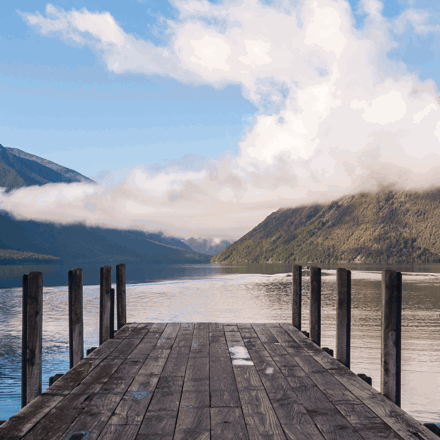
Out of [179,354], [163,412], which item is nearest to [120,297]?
[179,354]

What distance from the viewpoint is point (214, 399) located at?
20.6ft

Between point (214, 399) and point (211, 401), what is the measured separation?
102mm

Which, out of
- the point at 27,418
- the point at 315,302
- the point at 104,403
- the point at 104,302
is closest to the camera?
the point at 27,418

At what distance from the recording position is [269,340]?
1073cm

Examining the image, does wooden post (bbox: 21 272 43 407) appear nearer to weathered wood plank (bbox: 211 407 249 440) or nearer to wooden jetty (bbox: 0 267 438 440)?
wooden jetty (bbox: 0 267 438 440)

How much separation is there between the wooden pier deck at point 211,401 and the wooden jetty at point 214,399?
13 millimetres

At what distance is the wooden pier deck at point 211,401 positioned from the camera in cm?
517

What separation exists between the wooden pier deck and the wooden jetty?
13 millimetres

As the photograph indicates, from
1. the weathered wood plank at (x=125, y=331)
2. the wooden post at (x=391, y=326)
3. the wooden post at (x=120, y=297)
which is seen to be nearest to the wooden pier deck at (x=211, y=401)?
the wooden post at (x=391, y=326)

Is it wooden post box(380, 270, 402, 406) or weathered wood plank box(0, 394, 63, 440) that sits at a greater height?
wooden post box(380, 270, 402, 406)

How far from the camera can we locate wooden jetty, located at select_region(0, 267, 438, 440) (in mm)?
5172

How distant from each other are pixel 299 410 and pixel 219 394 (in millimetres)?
1205

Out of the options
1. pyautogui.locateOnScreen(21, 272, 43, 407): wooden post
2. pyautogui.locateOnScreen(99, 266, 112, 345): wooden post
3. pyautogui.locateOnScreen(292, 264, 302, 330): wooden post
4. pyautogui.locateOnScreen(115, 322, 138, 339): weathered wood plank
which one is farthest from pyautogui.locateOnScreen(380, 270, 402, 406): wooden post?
pyautogui.locateOnScreen(99, 266, 112, 345): wooden post

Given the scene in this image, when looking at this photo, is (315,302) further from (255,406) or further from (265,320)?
(265,320)
